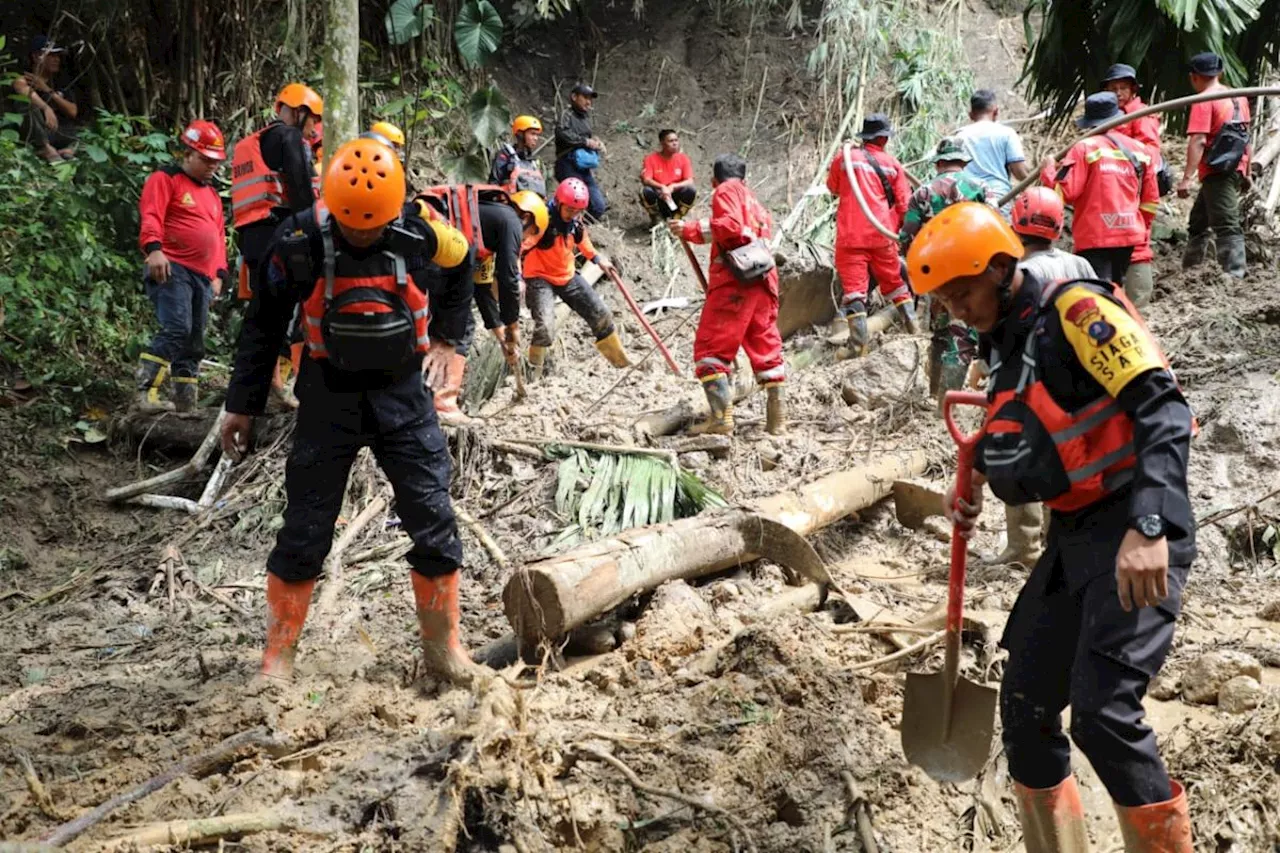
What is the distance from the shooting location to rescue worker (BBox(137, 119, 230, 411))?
24.6 ft

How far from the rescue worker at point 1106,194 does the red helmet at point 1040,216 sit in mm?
2367

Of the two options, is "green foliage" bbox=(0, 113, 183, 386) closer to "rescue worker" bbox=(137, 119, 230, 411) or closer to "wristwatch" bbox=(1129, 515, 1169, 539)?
"rescue worker" bbox=(137, 119, 230, 411)

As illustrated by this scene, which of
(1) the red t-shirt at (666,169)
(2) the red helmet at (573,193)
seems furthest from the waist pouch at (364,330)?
(1) the red t-shirt at (666,169)

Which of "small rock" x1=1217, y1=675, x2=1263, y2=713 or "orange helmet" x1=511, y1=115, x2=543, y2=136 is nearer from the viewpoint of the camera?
"small rock" x1=1217, y1=675, x2=1263, y2=713

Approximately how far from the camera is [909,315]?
9312mm

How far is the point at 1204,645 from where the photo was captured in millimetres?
4688

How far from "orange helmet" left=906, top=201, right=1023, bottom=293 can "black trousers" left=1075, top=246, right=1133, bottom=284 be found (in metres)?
5.13

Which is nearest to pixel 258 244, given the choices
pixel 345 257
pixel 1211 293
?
pixel 345 257

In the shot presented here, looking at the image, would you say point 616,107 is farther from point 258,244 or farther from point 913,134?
point 258,244

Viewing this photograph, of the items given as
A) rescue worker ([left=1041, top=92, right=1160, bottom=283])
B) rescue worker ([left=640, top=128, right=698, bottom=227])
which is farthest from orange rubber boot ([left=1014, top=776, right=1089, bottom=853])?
rescue worker ([left=640, top=128, right=698, bottom=227])

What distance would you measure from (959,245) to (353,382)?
218 centimetres

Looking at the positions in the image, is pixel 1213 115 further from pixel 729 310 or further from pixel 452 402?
pixel 452 402

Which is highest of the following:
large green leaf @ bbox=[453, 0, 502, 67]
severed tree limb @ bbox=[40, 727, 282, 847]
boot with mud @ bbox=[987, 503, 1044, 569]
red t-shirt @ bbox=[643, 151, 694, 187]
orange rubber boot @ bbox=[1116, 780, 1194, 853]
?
large green leaf @ bbox=[453, 0, 502, 67]

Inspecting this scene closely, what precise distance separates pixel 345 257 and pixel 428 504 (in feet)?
3.04
